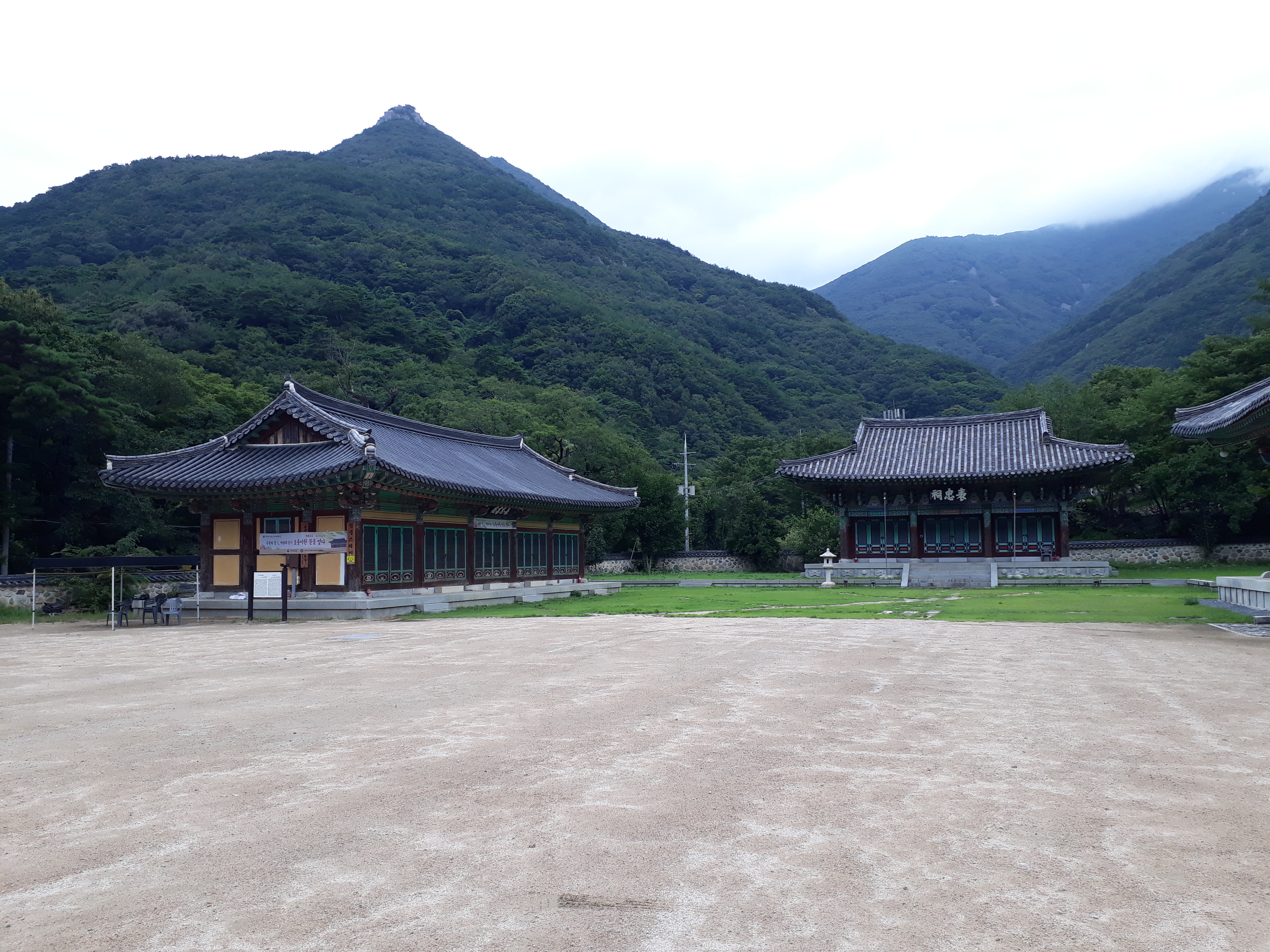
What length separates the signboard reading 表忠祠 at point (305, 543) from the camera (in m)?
22.5

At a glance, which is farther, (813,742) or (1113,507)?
(1113,507)

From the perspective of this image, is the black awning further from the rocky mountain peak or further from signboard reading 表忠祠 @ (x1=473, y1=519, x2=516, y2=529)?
the rocky mountain peak

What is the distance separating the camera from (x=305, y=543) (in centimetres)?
2264

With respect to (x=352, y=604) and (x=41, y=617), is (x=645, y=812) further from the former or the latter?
(x=41, y=617)

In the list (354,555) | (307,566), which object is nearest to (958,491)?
(354,555)

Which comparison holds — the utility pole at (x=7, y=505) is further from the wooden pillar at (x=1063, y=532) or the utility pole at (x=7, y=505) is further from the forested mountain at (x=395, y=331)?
the wooden pillar at (x=1063, y=532)

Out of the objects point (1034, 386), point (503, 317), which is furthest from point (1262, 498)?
point (503, 317)

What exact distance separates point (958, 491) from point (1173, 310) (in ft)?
202

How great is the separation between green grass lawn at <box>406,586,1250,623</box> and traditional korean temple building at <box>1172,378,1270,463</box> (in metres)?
3.70

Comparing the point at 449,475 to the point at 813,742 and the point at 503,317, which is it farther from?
the point at 503,317

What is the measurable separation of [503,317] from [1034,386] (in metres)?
54.9

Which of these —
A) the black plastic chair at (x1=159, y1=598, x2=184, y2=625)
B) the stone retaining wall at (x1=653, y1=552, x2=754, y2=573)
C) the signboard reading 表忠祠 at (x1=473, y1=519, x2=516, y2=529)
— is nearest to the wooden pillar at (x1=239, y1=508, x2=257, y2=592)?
the black plastic chair at (x1=159, y1=598, x2=184, y2=625)

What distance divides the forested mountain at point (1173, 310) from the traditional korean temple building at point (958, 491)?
4156 cm

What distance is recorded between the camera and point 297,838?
5.03 metres
